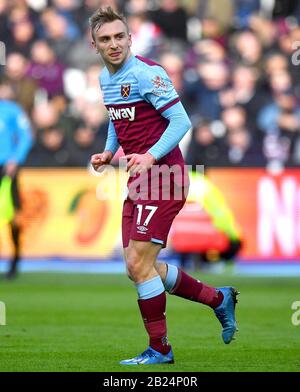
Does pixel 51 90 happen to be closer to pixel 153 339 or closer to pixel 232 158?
pixel 232 158

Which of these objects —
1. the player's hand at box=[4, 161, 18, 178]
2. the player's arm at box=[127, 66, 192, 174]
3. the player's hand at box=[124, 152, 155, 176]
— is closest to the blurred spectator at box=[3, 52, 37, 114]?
the player's hand at box=[4, 161, 18, 178]

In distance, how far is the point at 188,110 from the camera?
1820 cm

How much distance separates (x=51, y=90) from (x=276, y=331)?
10.0m

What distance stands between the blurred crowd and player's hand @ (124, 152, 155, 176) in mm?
10273

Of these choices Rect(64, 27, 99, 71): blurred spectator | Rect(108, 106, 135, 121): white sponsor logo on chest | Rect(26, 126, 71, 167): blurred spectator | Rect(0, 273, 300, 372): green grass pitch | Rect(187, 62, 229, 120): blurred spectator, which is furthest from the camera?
Rect(64, 27, 99, 71): blurred spectator

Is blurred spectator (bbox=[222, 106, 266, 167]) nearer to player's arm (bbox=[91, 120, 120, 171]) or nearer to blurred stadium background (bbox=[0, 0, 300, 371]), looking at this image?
blurred stadium background (bbox=[0, 0, 300, 371])

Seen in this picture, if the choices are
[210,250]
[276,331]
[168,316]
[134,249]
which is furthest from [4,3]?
[134,249]

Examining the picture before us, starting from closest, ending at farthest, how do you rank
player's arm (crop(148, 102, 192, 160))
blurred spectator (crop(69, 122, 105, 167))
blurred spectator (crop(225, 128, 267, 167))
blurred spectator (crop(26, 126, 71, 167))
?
player's arm (crop(148, 102, 192, 160)), blurred spectator (crop(26, 126, 71, 167)), blurred spectator (crop(225, 128, 267, 167)), blurred spectator (crop(69, 122, 105, 167))

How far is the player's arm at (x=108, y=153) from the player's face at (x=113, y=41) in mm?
583

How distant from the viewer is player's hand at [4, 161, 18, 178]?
15195 mm

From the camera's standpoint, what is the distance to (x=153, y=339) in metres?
7.10

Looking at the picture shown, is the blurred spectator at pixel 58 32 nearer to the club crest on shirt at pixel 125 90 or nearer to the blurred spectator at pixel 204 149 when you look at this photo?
the blurred spectator at pixel 204 149

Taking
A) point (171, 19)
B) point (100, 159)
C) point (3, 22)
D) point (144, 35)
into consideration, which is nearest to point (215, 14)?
point (171, 19)
